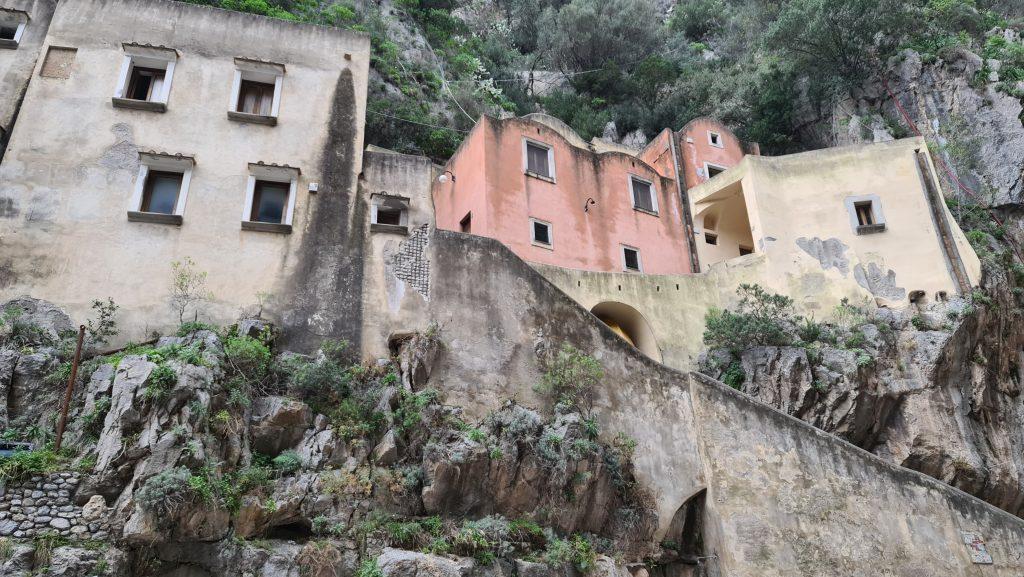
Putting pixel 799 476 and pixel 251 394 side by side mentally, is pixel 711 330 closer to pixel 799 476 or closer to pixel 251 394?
pixel 799 476

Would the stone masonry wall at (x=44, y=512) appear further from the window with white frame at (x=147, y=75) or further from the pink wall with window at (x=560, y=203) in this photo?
the pink wall with window at (x=560, y=203)

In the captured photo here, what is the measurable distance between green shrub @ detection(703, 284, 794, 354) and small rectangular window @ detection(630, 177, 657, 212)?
17.2 ft

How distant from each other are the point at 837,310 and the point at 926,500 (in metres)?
6.92

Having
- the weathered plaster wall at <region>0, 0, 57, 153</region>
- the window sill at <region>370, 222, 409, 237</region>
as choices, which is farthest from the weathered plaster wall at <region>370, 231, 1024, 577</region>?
the weathered plaster wall at <region>0, 0, 57, 153</region>

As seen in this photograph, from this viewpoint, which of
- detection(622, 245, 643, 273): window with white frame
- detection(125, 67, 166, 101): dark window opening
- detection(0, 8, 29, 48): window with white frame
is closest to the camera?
detection(125, 67, 166, 101): dark window opening

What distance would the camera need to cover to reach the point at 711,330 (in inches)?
819

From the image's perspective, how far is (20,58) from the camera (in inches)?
734

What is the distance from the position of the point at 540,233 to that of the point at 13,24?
1421 cm

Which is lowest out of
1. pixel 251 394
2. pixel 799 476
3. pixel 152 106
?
pixel 799 476

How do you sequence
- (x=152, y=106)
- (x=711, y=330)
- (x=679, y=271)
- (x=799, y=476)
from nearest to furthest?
(x=799, y=476) → (x=152, y=106) → (x=711, y=330) → (x=679, y=271)

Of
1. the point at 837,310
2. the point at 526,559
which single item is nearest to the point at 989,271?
the point at 837,310

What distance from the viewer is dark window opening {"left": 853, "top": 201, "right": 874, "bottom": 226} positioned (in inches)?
935

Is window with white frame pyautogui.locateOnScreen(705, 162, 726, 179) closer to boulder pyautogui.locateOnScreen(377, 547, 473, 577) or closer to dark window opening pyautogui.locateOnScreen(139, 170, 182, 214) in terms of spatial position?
dark window opening pyautogui.locateOnScreen(139, 170, 182, 214)

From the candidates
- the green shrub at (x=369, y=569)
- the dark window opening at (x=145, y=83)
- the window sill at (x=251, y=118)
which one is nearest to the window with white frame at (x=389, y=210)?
the window sill at (x=251, y=118)
